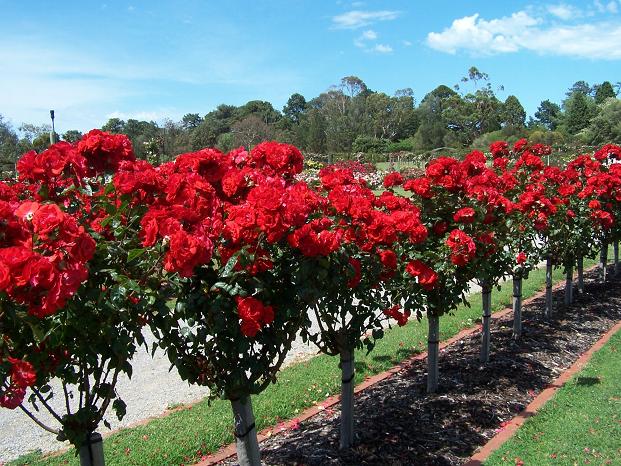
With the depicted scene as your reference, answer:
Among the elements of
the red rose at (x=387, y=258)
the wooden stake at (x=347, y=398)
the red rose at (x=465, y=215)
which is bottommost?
the wooden stake at (x=347, y=398)

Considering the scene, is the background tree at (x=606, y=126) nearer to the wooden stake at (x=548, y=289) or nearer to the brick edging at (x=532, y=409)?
the wooden stake at (x=548, y=289)

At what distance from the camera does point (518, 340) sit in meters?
6.03

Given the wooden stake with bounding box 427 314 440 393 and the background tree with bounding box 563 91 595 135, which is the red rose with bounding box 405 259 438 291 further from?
the background tree with bounding box 563 91 595 135

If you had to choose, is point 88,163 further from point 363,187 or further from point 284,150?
point 363,187

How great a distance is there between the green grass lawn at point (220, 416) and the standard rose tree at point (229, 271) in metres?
1.25

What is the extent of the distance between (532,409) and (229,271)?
321 cm

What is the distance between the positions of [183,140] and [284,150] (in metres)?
37.9

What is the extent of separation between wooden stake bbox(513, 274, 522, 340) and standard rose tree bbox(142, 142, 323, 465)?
379 centimetres

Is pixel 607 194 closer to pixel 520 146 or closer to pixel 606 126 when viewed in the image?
pixel 520 146

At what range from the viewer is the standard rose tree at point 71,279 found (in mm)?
1522

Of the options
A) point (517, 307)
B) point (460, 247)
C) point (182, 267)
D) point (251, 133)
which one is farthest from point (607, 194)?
point (251, 133)

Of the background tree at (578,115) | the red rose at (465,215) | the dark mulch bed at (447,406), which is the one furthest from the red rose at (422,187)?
the background tree at (578,115)

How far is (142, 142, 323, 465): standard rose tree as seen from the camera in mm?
2023

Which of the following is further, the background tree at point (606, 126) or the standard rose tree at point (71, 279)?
the background tree at point (606, 126)
